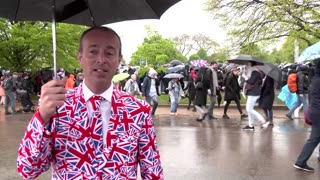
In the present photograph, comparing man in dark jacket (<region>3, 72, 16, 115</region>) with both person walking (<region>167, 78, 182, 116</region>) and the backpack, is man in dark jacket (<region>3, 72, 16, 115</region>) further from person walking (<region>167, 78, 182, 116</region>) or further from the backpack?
the backpack

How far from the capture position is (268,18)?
17578mm

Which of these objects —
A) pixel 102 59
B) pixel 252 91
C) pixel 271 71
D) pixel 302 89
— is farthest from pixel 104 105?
pixel 302 89

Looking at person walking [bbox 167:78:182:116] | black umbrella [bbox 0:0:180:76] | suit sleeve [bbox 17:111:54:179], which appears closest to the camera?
suit sleeve [bbox 17:111:54:179]

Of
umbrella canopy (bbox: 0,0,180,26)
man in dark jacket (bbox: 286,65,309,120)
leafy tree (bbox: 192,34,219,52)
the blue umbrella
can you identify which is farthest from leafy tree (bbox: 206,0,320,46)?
leafy tree (bbox: 192,34,219,52)

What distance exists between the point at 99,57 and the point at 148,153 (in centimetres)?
55

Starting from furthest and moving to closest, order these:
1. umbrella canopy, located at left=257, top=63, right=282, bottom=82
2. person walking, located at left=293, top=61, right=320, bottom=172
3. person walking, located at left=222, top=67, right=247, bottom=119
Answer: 1. person walking, located at left=222, top=67, right=247, bottom=119
2. umbrella canopy, located at left=257, top=63, right=282, bottom=82
3. person walking, located at left=293, top=61, right=320, bottom=172

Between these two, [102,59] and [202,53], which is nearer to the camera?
[102,59]

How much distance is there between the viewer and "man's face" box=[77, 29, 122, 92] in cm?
189

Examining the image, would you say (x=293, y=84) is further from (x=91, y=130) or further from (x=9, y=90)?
(x=91, y=130)

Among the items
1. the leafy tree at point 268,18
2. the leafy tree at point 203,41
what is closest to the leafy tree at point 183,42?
the leafy tree at point 203,41

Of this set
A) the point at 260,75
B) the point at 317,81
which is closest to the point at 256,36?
the point at 260,75

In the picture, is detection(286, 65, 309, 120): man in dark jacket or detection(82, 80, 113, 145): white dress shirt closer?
detection(82, 80, 113, 145): white dress shirt

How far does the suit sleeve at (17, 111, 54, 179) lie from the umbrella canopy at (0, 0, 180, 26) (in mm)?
953

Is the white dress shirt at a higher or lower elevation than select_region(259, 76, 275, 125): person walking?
higher
